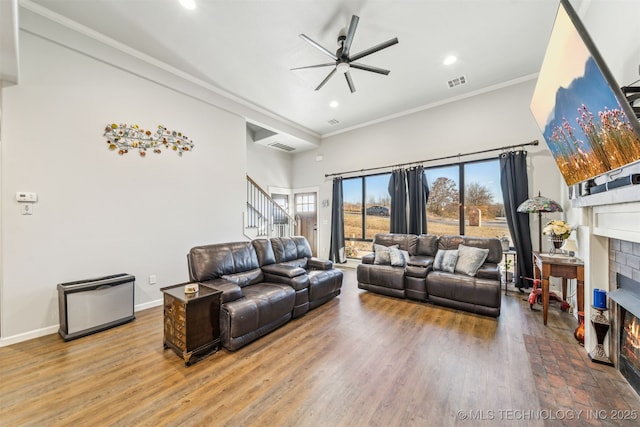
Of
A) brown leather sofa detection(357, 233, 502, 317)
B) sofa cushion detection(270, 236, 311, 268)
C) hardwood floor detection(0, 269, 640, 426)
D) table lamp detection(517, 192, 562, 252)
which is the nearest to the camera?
hardwood floor detection(0, 269, 640, 426)

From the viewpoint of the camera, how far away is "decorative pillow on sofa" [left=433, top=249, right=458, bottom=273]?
3.70 metres

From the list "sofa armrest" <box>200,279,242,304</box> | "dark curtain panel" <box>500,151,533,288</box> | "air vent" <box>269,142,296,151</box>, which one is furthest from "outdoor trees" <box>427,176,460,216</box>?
"sofa armrest" <box>200,279,242,304</box>

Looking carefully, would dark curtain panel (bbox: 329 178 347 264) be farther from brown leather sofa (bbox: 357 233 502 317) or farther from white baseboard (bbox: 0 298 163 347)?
white baseboard (bbox: 0 298 163 347)

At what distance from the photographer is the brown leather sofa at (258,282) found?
243 cm

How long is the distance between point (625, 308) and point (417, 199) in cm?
343

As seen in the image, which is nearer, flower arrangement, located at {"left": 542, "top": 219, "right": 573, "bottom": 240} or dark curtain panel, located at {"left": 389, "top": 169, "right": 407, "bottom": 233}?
flower arrangement, located at {"left": 542, "top": 219, "right": 573, "bottom": 240}

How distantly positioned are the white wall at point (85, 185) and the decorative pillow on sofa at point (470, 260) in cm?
427

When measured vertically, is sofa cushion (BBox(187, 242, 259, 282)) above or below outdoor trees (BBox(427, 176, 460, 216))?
below

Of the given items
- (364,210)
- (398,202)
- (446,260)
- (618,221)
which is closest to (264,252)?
(446,260)

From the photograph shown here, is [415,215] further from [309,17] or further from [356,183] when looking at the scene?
[309,17]

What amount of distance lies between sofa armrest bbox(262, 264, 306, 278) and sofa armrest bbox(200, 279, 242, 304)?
0.69 meters

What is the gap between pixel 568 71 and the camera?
5.47 ft

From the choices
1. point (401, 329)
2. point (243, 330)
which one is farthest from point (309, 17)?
point (401, 329)

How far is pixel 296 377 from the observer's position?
2.00 meters
